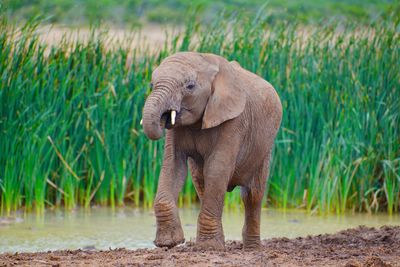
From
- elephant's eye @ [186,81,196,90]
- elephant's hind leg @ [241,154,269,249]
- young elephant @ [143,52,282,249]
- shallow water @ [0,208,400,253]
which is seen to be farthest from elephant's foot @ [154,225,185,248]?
shallow water @ [0,208,400,253]

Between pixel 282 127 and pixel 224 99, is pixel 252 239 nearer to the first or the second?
pixel 224 99

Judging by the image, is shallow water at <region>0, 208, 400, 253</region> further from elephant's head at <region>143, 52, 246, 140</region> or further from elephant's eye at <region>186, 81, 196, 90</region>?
elephant's eye at <region>186, 81, 196, 90</region>

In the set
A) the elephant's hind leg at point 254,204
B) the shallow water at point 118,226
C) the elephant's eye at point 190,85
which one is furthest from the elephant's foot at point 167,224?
the shallow water at point 118,226

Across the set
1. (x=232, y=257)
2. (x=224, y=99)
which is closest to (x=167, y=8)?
(x=224, y=99)

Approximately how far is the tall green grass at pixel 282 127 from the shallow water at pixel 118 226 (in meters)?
0.27

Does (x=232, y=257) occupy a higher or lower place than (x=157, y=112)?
lower

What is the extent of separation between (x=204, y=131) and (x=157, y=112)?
0.73 m

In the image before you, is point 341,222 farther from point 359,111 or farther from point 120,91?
point 120,91

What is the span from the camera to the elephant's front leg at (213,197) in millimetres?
7383

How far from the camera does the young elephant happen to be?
23.2 ft

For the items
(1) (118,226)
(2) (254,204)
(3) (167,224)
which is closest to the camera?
(3) (167,224)

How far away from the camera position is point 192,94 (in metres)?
7.24

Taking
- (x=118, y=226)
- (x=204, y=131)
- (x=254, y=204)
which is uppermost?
(x=204, y=131)

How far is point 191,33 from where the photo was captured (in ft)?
40.8
